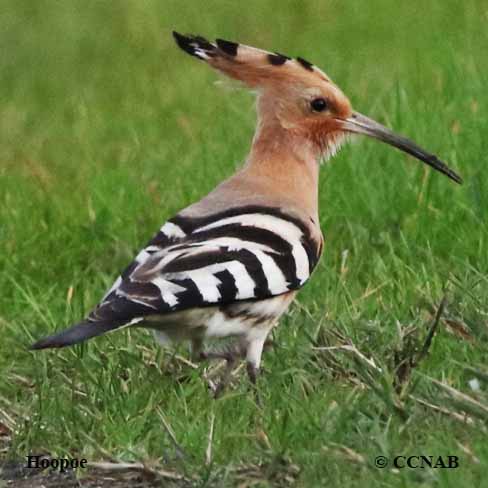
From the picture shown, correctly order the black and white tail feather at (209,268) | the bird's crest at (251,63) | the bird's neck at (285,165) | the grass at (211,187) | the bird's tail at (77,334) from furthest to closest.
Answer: the bird's crest at (251,63)
the bird's neck at (285,165)
the black and white tail feather at (209,268)
the bird's tail at (77,334)
the grass at (211,187)

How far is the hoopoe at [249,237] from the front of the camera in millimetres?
4156

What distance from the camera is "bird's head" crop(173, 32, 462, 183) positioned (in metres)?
4.91

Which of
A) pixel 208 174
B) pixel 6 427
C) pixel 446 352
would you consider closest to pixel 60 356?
pixel 6 427

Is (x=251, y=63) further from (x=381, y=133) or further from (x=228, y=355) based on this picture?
(x=228, y=355)

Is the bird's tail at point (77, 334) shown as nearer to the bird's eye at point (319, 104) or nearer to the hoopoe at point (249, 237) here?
the hoopoe at point (249, 237)

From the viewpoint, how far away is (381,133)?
199 inches

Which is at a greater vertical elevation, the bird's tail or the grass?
the bird's tail

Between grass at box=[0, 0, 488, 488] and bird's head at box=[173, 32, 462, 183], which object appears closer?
grass at box=[0, 0, 488, 488]

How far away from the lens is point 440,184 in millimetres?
5738

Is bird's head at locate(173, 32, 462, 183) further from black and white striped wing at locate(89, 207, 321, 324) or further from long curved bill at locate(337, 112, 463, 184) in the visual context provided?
black and white striped wing at locate(89, 207, 321, 324)

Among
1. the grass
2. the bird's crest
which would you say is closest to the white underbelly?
the grass

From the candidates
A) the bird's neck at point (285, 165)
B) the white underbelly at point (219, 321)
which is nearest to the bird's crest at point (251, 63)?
the bird's neck at point (285, 165)

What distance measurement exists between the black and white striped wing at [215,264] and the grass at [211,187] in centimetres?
23

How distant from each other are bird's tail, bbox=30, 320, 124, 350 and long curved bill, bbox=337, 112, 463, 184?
1.28 m
